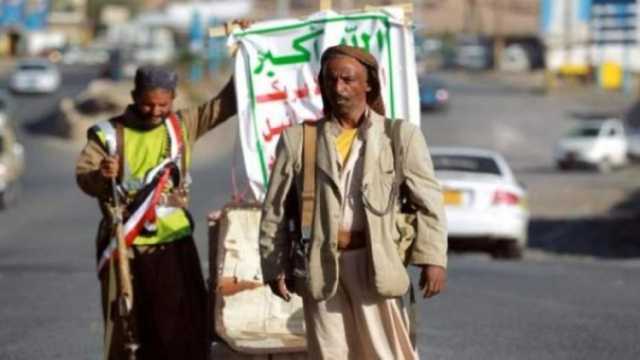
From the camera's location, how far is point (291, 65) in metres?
9.72

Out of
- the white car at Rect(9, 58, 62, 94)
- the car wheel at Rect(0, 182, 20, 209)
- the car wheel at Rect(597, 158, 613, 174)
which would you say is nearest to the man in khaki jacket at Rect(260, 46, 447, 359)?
the car wheel at Rect(0, 182, 20, 209)

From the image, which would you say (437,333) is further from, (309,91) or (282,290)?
(282,290)

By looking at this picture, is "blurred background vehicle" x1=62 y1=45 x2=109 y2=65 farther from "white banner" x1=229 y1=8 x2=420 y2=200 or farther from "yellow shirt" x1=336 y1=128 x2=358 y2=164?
"yellow shirt" x1=336 y1=128 x2=358 y2=164

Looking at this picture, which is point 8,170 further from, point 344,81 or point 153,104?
point 344,81

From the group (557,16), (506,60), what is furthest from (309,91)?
(506,60)

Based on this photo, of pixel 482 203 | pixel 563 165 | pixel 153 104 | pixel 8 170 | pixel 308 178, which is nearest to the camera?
pixel 308 178

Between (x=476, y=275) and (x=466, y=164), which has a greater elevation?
(x=476, y=275)

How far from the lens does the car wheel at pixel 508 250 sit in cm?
2361

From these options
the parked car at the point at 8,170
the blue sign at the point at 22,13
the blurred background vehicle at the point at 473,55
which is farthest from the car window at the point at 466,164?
the blurred background vehicle at the point at 473,55

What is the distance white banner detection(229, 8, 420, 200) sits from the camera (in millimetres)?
9547

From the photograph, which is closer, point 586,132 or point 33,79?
point 586,132

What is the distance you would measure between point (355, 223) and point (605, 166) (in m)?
44.9

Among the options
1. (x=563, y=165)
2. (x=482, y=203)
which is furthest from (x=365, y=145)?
(x=563, y=165)

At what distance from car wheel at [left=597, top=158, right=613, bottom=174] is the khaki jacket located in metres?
43.8
